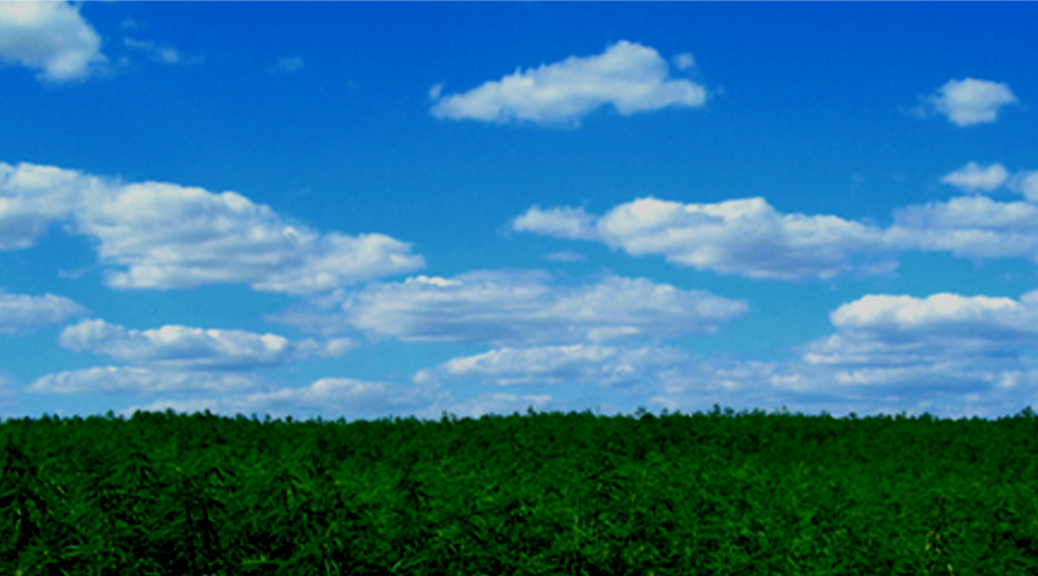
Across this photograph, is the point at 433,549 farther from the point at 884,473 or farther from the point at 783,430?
the point at 783,430

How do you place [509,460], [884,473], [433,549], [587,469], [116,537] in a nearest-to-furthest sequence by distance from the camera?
[116,537], [433,549], [587,469], [884,473], [509,460]

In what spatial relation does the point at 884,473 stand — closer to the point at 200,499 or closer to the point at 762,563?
the point at 762,563

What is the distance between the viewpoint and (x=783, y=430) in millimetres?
15703

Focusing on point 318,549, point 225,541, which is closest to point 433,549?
point 318,549

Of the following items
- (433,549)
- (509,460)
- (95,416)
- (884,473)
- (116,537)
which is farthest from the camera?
(95,416)

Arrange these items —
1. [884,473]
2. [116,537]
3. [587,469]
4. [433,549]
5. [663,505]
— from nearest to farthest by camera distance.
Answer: [116,537], [433,549], [663,505], [587,469], [884,473]

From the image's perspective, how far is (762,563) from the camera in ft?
23.8

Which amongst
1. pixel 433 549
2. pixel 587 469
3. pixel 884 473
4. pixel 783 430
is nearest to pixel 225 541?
pixel 433 549

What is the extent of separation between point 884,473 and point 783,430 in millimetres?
4916

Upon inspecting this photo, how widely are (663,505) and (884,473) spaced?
436cm

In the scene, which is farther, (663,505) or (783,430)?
(783,430)

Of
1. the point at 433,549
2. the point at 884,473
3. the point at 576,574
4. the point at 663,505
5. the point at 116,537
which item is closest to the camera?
the point at 116,537

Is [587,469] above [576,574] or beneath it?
above

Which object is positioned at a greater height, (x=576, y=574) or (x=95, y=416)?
(x=95, y=416)
